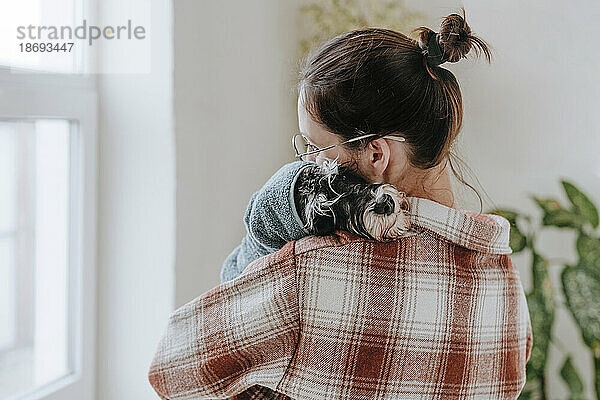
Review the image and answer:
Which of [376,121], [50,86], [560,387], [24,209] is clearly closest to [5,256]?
[24,209]

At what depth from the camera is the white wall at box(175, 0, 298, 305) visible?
1456mm

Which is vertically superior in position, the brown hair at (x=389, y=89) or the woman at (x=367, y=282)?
the brown hair at (x=389, y=89)

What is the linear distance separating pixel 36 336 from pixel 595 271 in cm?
144

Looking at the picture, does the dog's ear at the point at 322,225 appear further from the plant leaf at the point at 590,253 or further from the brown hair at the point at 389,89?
the plant leaf at the point at 590,253

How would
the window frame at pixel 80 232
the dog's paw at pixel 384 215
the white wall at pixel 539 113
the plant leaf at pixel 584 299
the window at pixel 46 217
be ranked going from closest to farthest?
1. the dog's paw at pixel 384 215
2. the window at pixel 46 217
3. the window frame at pixel 80 232
4. the plant leaf at pixel 584 299
5. the white wall at pixel 539 113

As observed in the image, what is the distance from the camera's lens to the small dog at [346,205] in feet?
2.72

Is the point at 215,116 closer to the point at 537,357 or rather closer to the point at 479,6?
the point at 479,6

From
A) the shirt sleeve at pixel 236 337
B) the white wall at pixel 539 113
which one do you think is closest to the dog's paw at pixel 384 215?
the shirt sleeve at pixel 236 337

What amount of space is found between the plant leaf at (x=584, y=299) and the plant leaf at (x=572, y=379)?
120mm

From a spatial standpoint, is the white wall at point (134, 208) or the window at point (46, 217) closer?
the window at point (46, 217)

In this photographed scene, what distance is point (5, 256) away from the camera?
1.28m

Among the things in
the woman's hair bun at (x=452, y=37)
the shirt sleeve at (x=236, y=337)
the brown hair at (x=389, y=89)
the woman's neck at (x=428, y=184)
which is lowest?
the shirt sleeve at (x=236, y=337)

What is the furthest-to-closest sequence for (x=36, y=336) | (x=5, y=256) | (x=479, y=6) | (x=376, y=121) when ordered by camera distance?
(x=479, y=6), (x=36, y=336), (x=5, y=256), (x=376, y=121)

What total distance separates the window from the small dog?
2.10 ft
